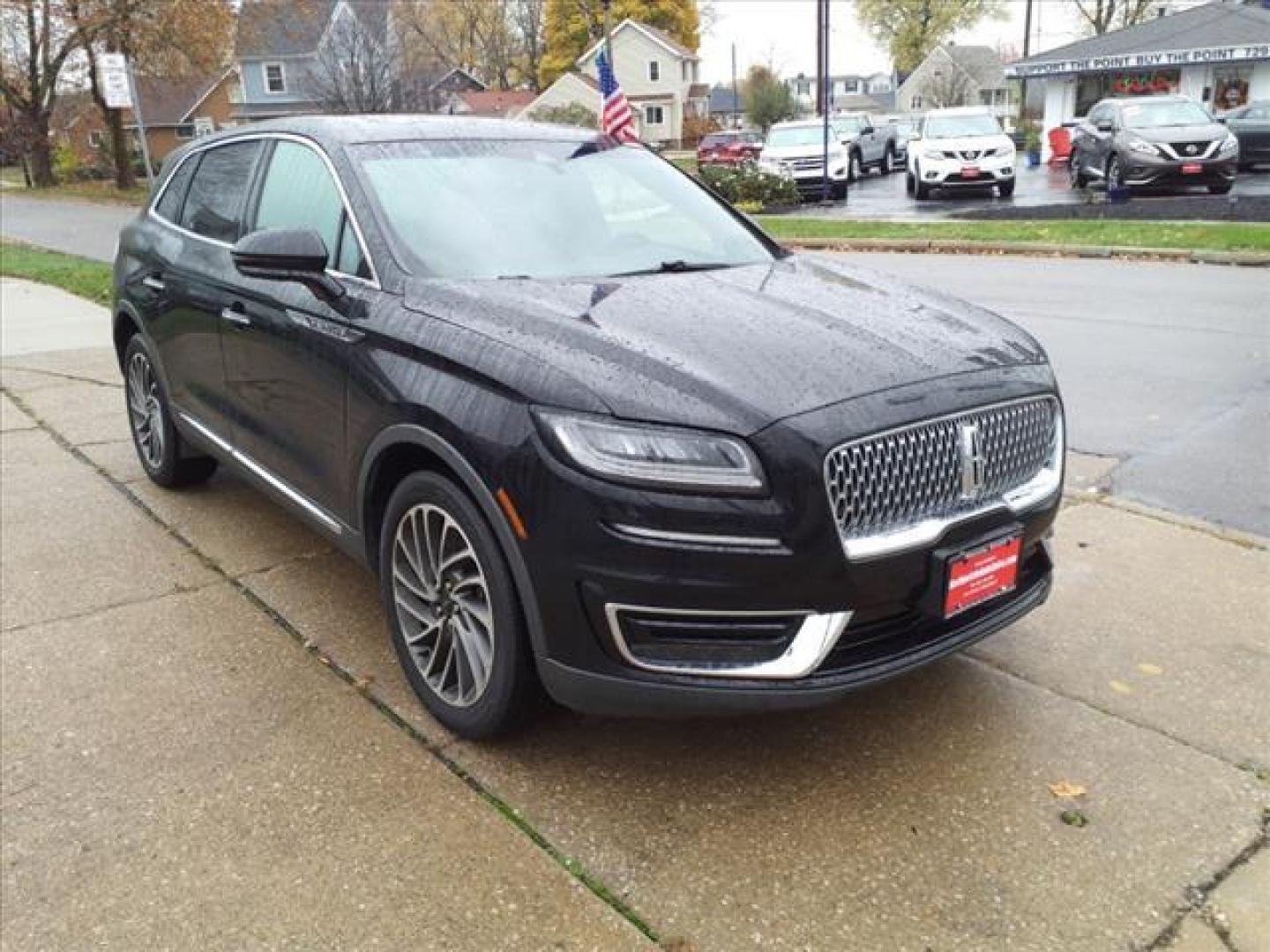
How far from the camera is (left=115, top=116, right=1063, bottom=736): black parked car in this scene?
254cm

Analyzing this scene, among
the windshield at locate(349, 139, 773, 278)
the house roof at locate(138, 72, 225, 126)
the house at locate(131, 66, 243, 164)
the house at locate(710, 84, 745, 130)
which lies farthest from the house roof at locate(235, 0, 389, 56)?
the windshield at locate(349, 139, 773, 278)

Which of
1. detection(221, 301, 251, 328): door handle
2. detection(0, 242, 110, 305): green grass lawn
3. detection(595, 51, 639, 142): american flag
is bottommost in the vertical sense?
detection(0, 242, 110, 305): green grass lawn

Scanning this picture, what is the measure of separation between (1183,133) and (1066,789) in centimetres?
1839

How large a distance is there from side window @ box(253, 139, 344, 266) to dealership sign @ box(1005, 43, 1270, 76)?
38335mm

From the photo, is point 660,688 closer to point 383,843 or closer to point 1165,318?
point 383,843

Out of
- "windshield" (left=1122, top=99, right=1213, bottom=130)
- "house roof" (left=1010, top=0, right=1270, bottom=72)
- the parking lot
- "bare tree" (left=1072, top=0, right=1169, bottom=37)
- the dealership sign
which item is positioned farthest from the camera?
"bare tree" (left=1072, top=0, right=1169, bottom=37)

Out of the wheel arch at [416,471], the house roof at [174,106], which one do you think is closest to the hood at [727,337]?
the wheel arch at [416,471]

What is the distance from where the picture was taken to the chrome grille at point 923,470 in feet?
8.41

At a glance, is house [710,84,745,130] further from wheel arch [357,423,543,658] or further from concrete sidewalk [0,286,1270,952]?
wheel arch [357,423,543,658]

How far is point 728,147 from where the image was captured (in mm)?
35531

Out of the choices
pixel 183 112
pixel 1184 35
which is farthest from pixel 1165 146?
pixel 183 112

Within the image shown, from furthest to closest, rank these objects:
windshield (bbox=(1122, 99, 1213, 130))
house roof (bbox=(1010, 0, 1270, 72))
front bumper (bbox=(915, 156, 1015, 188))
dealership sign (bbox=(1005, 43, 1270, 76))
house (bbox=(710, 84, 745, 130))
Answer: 1. house (bbox=(710, 84, 745, 130))
2. house roof (bbox=(1010, 0, 1270, 72))
3. dealership sign (bbox=(1005, 43, 1270, 76))
4. front bumper (bbox=(915, 156, 1015, 188))
5. windshield (bbox=(1122, 99, 1213, 130))

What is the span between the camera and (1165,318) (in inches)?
360

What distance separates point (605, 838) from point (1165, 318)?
8159 mm
